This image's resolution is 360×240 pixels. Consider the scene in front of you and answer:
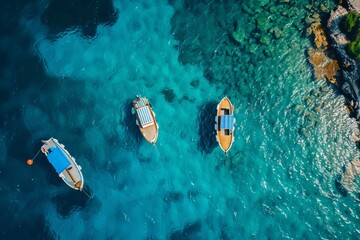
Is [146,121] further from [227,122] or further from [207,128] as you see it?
[227,122]

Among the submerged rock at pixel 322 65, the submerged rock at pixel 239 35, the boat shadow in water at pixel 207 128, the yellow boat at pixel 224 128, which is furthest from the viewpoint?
the submerged rock at pixel 239 35

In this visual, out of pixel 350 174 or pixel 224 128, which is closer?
pixel 224 128

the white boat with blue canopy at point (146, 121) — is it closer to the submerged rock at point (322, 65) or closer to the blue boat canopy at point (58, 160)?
the blue boat canopy at point (58, 160)

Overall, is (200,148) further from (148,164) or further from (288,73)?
(288,73)

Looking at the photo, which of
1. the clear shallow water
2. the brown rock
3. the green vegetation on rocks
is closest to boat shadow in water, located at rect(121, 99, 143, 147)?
the clear shallow water

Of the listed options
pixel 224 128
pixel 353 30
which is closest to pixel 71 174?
pixel 224 128

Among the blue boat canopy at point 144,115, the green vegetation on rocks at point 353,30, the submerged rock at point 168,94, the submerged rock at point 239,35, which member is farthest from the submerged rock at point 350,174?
the blue boat canopy at point 144,115

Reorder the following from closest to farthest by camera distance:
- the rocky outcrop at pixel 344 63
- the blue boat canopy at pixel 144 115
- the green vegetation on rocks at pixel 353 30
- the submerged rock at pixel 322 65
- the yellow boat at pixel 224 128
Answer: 1. the blue boat canopy at pixel 144 115
2. the yellow boat at pixel 224 128
3. the green vegetation on rocks at pixel 353 30
4. the rocky outcrop at pixel 344 63
5. the submerged rock at pixel 322 65

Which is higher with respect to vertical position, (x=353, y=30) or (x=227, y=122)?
(x=353, y=30)
